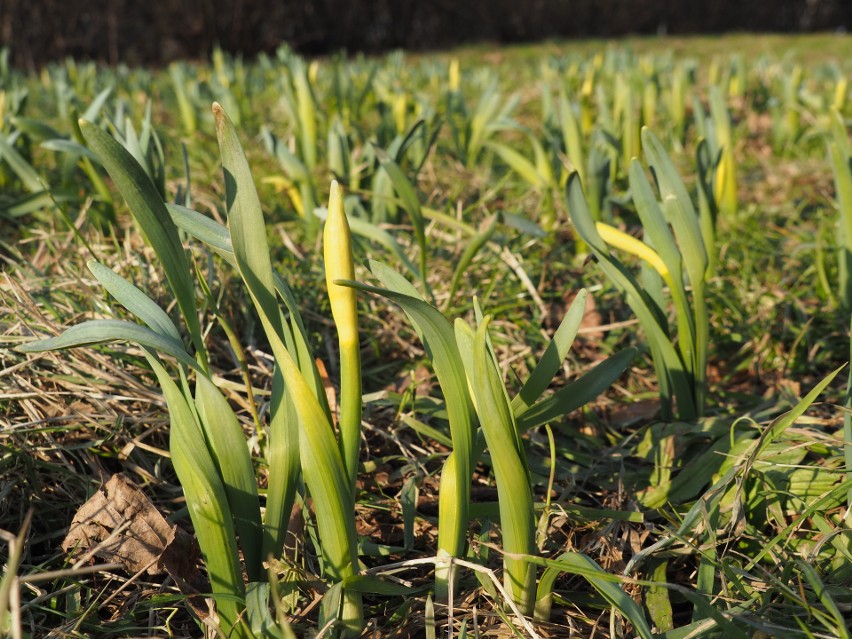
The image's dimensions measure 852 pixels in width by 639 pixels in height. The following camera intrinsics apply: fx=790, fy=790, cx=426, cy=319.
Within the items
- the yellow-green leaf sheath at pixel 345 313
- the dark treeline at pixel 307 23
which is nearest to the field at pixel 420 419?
the yellow-green leaf sheath at pixel 345 313

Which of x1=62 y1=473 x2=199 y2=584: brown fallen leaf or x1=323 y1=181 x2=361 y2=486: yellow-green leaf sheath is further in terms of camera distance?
x1=62 y1=473 x2=199 y2=584: brown fallen leaf

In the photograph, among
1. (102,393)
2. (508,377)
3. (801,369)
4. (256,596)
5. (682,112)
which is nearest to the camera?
(256,596)

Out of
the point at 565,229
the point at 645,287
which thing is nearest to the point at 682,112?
the point at 565,229

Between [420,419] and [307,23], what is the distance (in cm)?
1301

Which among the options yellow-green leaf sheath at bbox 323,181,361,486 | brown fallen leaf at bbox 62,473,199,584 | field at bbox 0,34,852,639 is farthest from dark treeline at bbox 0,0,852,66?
yellow-green leaf sheath at bbox 323,181,361,486

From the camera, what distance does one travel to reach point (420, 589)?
1138 mm

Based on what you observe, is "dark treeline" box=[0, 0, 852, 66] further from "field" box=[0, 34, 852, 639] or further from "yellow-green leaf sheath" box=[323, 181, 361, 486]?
"yellow-green leaf sheath" box=[323, 181, 361, 486]

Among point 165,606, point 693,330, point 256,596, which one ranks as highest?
point 693,330

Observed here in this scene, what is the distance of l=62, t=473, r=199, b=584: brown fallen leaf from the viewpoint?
1.17 metres

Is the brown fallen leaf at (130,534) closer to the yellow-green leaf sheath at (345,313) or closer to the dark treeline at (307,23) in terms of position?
the yellow-green leaf sheath at (345,313)

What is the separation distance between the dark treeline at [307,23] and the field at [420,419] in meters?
10.4

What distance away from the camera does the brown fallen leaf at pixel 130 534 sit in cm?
117

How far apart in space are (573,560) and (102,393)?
0.95m

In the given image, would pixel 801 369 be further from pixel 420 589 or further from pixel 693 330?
pixel 420 589
